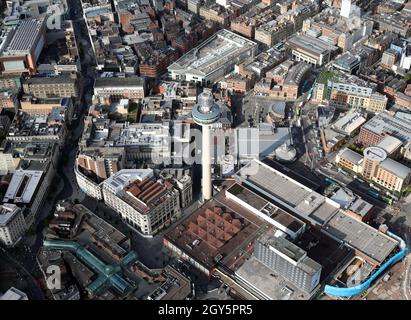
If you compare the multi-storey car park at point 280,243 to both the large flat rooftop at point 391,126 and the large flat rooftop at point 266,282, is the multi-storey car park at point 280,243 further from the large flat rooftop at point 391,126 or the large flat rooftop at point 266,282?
the large flat rooftop at point 391,126

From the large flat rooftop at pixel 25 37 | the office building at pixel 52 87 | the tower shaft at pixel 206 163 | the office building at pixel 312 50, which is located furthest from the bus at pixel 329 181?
the large flat rooftop at pixel 25 37

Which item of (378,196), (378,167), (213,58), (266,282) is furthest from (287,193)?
(213,58)

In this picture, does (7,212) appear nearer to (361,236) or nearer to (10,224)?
(10,224)

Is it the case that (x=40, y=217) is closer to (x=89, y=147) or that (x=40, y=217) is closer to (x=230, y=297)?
(x=89, y=147)

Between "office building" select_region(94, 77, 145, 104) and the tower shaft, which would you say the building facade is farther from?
A: "office building" select_region(94, 77, 145, 104)

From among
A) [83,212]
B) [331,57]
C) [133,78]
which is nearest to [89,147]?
[83,212]

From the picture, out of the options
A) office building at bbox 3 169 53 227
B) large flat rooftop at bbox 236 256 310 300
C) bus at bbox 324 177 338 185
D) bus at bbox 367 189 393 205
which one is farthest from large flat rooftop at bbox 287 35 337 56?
office building at bbox 3 169 53 227
